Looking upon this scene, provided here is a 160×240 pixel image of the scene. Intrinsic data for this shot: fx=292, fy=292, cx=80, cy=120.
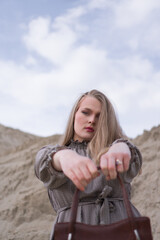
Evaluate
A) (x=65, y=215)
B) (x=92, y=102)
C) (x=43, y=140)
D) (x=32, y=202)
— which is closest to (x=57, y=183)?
(x=65, y=215)

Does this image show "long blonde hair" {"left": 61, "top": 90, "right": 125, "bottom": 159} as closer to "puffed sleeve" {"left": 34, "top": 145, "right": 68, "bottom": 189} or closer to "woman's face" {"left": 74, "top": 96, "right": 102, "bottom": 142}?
"woman's face" {"left": 74, "top": 96, "right": 102, "bottom": 142}

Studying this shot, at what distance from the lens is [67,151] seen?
1420 mm

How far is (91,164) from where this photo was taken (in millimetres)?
1275

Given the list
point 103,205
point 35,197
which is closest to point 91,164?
point 103,205

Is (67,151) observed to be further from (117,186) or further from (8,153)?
(8,153)

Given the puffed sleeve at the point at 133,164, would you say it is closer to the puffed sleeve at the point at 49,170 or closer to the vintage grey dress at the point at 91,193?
the vintage grey dress at the point at 91,193

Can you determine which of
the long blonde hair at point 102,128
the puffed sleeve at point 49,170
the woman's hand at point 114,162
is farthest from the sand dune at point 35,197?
the woman's hand at point 114,162

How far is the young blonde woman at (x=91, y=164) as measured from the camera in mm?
1311

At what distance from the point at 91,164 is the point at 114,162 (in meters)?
0.11

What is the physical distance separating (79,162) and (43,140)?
7505mm

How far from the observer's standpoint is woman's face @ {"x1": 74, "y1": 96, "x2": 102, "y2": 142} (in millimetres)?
1917

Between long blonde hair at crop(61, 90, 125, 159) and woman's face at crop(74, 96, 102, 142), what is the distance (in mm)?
44

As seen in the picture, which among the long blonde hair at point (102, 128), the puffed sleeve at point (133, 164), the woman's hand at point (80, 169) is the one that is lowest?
the woman's hand at point (80, 169)

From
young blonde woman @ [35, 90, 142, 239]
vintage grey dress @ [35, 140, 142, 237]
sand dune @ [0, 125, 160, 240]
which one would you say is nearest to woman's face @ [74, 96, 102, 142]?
young blonde woman @ [35, 90, 142, 239]
